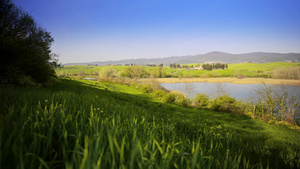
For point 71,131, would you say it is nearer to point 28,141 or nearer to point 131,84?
point 28,141

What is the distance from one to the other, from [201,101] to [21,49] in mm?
27892

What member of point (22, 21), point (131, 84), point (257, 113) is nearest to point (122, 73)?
point (131, 84)

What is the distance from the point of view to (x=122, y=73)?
82500 mm

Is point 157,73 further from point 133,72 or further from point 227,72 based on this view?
point 227,72

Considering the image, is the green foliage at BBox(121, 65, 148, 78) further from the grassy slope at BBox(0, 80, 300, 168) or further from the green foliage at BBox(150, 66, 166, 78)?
the grassy slope at BBox(0, 80, 300, 168)

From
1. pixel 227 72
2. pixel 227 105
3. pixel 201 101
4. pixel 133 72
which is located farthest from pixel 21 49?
pixel 227 72

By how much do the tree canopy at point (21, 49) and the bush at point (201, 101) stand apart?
25.3 m

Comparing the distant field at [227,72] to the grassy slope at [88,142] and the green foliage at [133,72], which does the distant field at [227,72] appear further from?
the grassy slope at [88,142]

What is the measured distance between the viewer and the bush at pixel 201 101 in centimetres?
2756

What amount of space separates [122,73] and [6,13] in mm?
66276

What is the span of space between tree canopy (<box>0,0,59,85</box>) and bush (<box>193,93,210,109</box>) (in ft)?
83.0

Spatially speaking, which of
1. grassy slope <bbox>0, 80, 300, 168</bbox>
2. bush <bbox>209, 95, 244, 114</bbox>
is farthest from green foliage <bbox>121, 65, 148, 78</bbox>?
grassy slope <bbox>0, 80, 300, 168</bbox>

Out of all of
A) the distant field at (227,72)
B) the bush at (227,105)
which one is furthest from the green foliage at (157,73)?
the bush at (227,105)

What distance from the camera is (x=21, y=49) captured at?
13016 millimetres
